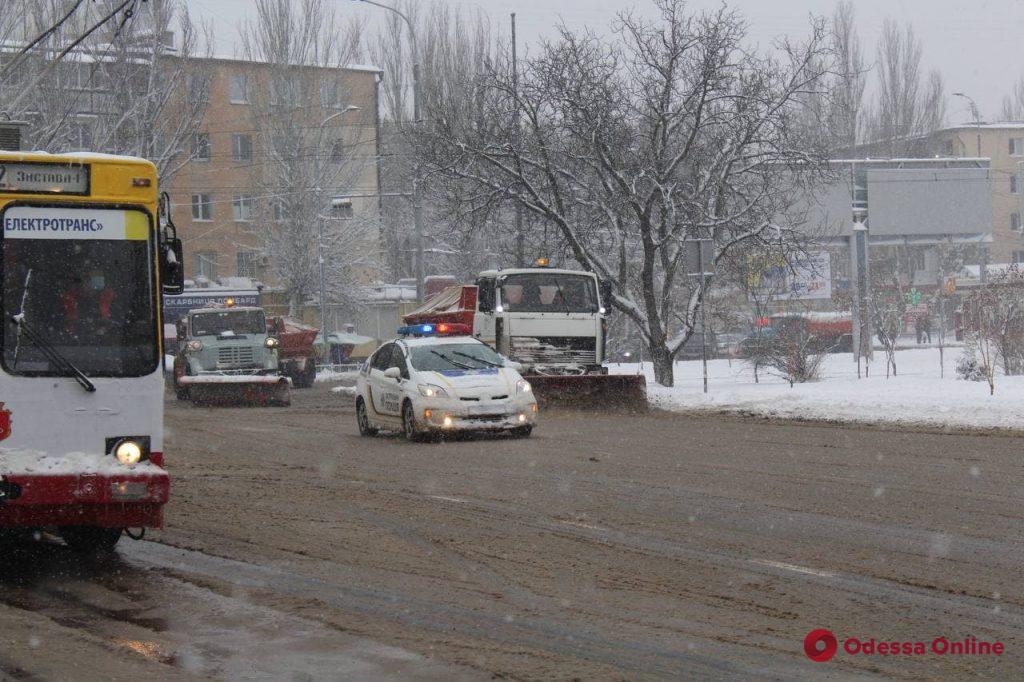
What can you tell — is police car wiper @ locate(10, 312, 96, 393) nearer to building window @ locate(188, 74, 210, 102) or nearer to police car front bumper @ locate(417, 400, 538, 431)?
police car front bumper @ locate(417, 400, 538, 431)

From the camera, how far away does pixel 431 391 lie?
1905 centimetres

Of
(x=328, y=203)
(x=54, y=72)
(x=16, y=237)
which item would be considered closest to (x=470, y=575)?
(x=16, y=237)

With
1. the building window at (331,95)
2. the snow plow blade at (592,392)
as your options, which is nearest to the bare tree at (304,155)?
the building window at (331,95)

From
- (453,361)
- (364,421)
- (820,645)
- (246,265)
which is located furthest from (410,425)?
(246,265)

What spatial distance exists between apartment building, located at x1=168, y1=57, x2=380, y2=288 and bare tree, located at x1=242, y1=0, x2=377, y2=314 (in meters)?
0.06

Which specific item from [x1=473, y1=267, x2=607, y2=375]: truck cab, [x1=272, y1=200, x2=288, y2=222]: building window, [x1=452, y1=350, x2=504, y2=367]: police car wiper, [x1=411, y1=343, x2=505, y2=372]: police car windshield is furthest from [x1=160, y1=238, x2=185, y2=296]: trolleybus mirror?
[x1=272, y1=200, x2=288, y2=222]: building window

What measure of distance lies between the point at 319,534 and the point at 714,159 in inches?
785

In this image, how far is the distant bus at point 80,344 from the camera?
8750mm

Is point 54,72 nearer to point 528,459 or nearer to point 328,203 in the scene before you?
point 328,203

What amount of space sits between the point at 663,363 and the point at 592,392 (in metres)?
5.77

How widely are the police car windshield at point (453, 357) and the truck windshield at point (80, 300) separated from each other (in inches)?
412

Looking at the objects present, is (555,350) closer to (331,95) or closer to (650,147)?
(650,147)

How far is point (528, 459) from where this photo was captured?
16.3 meters

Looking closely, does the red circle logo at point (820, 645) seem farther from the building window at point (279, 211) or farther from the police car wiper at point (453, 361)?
the building window at point (279, 211)
